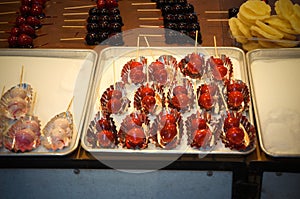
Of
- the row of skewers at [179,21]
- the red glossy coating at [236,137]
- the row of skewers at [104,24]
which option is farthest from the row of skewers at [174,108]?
the row of skewers at [104,24]

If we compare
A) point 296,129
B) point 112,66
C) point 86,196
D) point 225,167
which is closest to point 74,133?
point 86,196

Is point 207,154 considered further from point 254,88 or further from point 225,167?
point 254,88

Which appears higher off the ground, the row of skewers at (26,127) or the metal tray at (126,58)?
the metal tray at (126,58)

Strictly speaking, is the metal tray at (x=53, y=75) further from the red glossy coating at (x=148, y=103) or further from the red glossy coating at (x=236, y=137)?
the red glossy coating at (x=236, y=137)

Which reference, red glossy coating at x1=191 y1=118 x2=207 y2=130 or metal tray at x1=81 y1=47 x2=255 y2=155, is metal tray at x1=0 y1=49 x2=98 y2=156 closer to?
metal tray at x1=81 y1=47 x2=255 y2=155

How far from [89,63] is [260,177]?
1.35 metres

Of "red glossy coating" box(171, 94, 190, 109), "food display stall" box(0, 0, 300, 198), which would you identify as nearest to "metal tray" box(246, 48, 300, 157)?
"food display stall" box(0, 0, 300, 198)

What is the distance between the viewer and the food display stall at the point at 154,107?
221 centimetres

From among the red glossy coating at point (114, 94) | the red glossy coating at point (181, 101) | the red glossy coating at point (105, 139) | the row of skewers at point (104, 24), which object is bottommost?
the red glossy coating at point (105, 139)

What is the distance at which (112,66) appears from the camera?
2805mm

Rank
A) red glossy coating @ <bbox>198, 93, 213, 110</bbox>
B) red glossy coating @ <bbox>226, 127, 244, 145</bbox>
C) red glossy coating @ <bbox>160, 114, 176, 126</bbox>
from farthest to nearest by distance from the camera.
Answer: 1. red glossy coating @ <bbox>198, 93, 213, 110</bbox>
2. red glossy coating @ <bbox>160, 114, 176, 126</bbox>
3. red glossy coating @ <bbox>226, 127, 244, 145</bbox>

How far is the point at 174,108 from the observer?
243 centimetres

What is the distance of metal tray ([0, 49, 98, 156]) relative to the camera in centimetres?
256

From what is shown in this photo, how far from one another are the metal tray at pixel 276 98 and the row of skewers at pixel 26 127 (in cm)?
109
